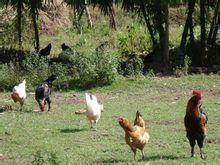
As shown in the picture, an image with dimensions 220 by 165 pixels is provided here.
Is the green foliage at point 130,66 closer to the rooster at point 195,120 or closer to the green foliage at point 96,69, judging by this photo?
the green foliage at point 96,69

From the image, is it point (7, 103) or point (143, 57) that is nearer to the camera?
point (7, 103)

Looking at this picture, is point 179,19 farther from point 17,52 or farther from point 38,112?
point 38,112

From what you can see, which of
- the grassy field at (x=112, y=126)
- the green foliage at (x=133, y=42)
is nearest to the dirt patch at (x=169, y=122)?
the grassy field at (x=112, y=126)

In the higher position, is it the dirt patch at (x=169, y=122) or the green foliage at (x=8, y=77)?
the dirt patch at (x=169, y=122)

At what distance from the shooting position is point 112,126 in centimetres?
1224

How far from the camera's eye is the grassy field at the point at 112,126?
31.1 feet

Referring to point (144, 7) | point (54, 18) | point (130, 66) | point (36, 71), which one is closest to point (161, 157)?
point (36, 71)

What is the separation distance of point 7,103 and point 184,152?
7354 mm

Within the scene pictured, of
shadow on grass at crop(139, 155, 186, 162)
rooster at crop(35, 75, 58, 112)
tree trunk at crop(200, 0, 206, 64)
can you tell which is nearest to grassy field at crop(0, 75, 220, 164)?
shadow on grass at crop(139, 155, 186, 162)

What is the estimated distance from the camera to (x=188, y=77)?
1852 cm

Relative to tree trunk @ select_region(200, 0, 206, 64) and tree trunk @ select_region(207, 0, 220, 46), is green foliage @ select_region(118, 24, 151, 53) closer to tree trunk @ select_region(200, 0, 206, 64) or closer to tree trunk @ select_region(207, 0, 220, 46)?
tree trunk @ select_region(207, 0, 220, 46)

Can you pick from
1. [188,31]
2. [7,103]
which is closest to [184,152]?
[7,103]

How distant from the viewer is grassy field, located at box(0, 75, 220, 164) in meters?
9.48

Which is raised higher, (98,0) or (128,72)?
(98,0)
